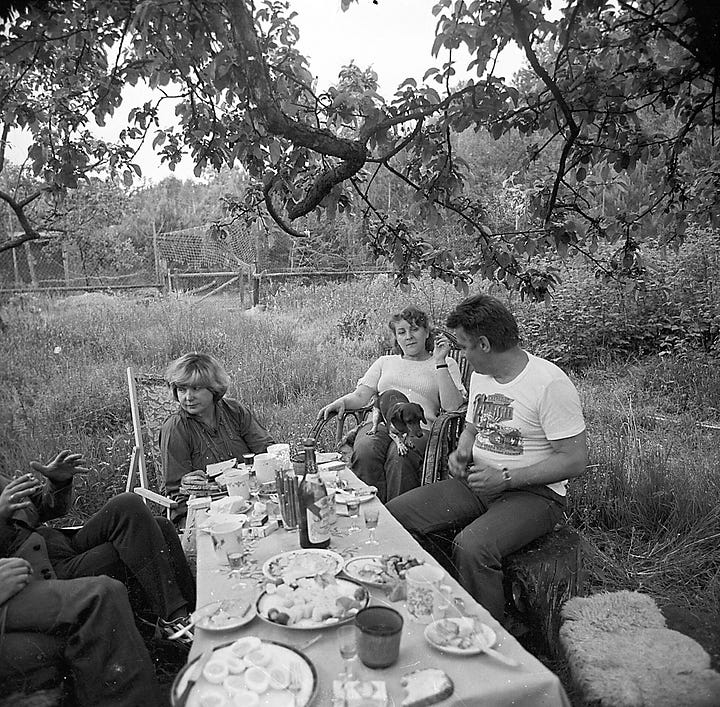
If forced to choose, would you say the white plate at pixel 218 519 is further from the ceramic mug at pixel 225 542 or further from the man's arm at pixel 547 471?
the man's arm at pixel 547 471

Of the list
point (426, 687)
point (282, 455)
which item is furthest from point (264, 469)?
point (426, 687)

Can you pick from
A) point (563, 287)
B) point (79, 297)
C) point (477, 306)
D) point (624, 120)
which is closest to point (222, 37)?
point (477, 306)

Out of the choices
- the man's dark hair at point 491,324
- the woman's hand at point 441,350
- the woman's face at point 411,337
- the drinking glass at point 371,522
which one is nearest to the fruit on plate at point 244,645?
the drinking glass at point 371,522

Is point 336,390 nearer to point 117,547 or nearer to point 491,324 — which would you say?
point 491,324

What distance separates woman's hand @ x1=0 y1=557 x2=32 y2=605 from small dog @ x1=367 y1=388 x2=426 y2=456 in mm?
1722

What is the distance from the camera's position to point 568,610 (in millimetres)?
1768

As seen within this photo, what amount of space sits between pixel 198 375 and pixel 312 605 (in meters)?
1.55

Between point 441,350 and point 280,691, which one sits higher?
point 441,350

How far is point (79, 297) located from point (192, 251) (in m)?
3.78

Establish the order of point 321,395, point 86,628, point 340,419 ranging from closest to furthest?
1. point 86,628
2. point 340,419
3. point 321,395

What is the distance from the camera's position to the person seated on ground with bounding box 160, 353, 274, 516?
8.51 feet

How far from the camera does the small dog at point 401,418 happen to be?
285 cm

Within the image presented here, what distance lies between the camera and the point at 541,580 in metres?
1.99

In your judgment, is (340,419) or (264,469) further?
(340,419)
